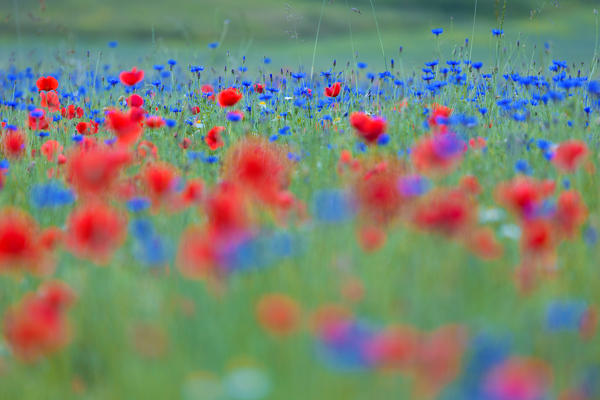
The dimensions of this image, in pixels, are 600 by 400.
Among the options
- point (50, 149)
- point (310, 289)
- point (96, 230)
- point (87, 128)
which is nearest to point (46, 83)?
point (87, 128)

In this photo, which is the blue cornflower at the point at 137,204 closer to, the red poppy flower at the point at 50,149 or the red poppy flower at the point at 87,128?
the red poppy flower at the point at 50,149

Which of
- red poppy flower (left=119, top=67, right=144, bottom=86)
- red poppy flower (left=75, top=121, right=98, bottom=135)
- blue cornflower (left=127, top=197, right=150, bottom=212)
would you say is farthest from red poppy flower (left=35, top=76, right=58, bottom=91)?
blue cornflower (left=127, top=197, right=150, bottom=212)

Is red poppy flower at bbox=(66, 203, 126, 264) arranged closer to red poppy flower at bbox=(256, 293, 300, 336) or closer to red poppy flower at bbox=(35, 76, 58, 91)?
red poppy flower at bbox=(256, 293, 300, 336)

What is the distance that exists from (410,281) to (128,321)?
648 millimetres

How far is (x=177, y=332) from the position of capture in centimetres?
146

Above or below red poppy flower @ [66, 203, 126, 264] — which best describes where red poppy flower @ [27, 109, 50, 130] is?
above

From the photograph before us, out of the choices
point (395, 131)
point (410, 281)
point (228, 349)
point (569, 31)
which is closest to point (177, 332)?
point (228, 349)

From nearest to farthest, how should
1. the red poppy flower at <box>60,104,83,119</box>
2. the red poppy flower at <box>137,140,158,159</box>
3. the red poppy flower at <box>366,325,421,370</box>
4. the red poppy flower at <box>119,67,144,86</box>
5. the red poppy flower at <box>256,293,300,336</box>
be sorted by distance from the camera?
the red poppy flower at <box>366,325,421,370</box>
the red poppy flower at <box>256,293,300,336</box>
the red poppy flower at <box>137,140,158,159</box>
the red poppy flower at <box>119,67,144,86</box>
the red poppy flower at <box>60,104,83,119</box>

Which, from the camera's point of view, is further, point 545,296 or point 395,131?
point 395,131

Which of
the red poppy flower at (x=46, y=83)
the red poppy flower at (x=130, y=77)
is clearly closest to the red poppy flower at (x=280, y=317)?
the red poppy flower at (x=130, y=77)

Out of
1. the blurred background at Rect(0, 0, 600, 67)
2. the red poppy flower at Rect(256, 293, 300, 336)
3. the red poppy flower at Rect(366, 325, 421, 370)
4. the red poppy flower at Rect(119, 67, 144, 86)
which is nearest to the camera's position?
the red poppy flower at Rect(366, 325, 421, 370)

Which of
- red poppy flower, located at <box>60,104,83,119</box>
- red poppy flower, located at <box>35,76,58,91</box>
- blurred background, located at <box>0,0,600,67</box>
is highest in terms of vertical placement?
blurred background, located at <box>0,0,600,67</box>

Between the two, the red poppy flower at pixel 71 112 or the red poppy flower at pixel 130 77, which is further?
the red poppy flower at pixel 71 112

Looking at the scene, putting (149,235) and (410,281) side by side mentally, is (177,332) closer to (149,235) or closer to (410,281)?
(149,235)
